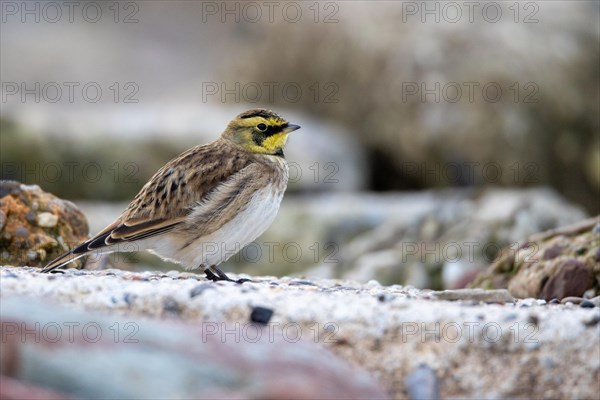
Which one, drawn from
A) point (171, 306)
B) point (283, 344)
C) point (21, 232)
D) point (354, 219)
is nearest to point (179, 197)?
point (21, 232)

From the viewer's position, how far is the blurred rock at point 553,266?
7270mm

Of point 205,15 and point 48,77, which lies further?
point 205,15

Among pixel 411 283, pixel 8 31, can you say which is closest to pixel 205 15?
pixel 8 31

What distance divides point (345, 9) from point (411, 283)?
26.5 feet

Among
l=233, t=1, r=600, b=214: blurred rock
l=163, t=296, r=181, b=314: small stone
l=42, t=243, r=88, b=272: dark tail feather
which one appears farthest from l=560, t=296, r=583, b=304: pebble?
l=233, t=1, r=600, b=214: blurred rock

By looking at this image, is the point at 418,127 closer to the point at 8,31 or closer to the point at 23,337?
the point at 23,337

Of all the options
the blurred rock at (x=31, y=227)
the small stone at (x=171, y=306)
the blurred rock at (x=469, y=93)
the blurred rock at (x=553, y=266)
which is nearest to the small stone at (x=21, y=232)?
the blurred rock at (x=31, y=227)

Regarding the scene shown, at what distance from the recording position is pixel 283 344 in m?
5.10

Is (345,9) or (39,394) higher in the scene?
(345,9)

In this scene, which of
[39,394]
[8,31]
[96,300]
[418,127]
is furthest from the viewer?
[8,31]

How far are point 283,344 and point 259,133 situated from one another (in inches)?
122

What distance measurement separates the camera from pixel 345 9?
17094mm

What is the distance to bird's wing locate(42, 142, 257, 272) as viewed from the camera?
7.18m

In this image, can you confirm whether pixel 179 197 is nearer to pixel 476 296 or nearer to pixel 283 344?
pixel 476 296
